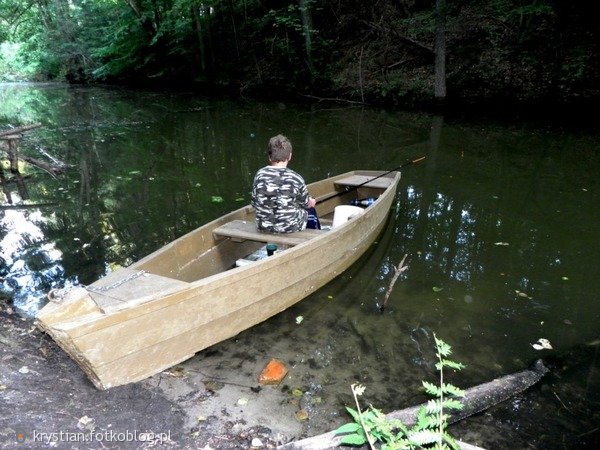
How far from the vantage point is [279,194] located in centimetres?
464

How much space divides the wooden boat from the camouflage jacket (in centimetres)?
13

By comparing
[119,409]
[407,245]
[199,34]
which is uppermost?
[199,34]

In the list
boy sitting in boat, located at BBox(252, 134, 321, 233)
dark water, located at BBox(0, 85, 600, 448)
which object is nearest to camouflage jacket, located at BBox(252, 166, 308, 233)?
boy sitting in boat, located at BBox(252, 134, 321, 233)

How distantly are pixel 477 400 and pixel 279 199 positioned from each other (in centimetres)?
263

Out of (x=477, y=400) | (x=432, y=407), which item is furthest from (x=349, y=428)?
(x=477, y=400)

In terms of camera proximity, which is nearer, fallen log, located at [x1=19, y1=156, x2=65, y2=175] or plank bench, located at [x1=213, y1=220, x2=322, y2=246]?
plank bench, located at [x1=213, y1=220, x2=322, y2=246]

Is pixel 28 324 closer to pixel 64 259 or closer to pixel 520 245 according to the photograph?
pixel 64 259

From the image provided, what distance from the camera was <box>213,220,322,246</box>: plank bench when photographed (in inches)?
186

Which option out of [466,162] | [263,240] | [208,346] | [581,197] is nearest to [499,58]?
[466,162]

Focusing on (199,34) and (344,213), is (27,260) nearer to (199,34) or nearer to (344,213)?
(344,213)

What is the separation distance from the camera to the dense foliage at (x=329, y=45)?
15492 millimetres

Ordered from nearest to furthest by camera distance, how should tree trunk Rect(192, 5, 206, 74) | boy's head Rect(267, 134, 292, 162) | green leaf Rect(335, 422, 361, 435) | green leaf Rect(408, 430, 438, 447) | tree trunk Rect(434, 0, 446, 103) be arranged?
green leaf Rect(408, 430, 438, 447), green leaf Rect(335, 422, 361, 435), boy's head Rect(267, 134, 292, 162), tree trunk Rect(434, 0, 446, 103), tree trunk Rect(192, 5, 206, 74)

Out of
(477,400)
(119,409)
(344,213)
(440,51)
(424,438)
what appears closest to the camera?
(424,438)

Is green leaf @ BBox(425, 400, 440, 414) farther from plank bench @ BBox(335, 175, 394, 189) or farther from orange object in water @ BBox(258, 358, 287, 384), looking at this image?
plank bench @ BBox(335, 175, 394, 189)
